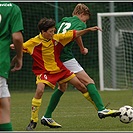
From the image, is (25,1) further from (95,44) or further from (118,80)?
(118,80)

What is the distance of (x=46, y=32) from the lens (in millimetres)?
7879

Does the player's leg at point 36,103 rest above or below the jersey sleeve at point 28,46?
below

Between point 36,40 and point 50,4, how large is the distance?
11644 millimetres

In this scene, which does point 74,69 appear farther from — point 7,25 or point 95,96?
point 7,25

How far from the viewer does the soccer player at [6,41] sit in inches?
221

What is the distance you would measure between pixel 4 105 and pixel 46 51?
2360 mm

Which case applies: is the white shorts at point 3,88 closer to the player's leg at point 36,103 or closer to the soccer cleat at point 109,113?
the player's leg at point 36,103

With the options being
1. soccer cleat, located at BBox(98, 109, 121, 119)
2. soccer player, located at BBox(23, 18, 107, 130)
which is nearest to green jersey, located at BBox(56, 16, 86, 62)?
soccer player, located at BBox(23, 18, 107, 130)

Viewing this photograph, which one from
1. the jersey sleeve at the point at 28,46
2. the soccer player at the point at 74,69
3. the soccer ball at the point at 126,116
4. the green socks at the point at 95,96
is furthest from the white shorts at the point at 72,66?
the soccer ball at the point at 126,116

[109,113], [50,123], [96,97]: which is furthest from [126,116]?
[50,123]

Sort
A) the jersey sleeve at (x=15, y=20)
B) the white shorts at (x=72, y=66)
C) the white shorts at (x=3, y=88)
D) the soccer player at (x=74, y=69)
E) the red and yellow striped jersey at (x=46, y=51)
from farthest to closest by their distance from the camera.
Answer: the white shorts at (x=72, y=66)
the soccer player at (x=74, y=69)
the red and yellow striped jersey at (x=46, y=51)
the white shorts at (x=3, y=88)
the jersey sleeve at (x=15, y=20)

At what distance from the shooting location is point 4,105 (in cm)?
580

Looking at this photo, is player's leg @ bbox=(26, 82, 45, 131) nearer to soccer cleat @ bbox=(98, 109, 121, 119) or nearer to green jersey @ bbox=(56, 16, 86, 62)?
green jersey @ bbox=(56, 16, 86, 62)

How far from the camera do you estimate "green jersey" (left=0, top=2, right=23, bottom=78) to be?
5617mm
